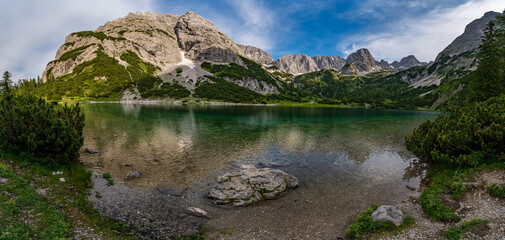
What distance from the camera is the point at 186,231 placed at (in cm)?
1477

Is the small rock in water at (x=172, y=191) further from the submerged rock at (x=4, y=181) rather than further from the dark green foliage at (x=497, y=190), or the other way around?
→ the dark green foliage at (x=497, y=190)

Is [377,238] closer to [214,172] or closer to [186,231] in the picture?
[186,231]

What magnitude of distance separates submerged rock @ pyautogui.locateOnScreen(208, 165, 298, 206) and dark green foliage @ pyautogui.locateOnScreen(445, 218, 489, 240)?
12365 millimetres

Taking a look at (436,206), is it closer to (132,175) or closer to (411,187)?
(411,187)

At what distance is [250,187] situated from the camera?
20.8 metres

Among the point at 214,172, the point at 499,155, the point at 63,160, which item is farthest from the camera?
the point at 214,172

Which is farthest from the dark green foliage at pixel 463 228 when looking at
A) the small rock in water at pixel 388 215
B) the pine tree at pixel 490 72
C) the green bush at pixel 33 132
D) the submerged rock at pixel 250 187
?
the pine tree at pixel 490 72

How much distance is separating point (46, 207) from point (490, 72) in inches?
3169

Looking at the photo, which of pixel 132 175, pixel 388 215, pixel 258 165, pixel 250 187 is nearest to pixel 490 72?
pixel 388 215

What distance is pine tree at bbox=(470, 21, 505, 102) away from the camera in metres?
49.4

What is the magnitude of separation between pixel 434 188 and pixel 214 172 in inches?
897

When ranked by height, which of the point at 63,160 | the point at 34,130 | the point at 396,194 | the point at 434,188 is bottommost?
the point at 396,194

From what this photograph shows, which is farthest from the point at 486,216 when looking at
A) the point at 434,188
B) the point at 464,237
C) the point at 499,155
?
the point at 499,155

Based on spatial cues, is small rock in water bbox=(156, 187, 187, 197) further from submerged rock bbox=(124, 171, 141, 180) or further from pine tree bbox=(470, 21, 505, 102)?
pine tree bbox=(470, 21, 505, 102)
